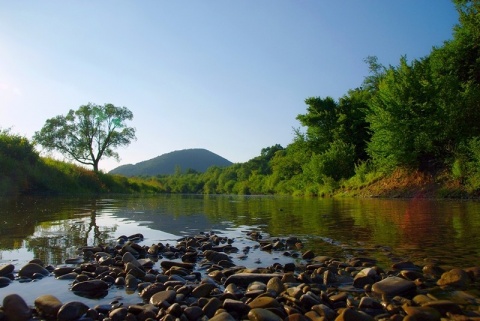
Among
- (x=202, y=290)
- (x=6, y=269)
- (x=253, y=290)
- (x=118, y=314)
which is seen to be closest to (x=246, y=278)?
(x=253, y=290)

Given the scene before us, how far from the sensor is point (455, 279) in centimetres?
399

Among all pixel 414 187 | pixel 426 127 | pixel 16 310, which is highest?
pixel 426 127

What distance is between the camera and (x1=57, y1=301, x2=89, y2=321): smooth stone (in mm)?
3236

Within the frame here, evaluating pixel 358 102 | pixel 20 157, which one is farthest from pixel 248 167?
pixel 20 157

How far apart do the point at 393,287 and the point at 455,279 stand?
840 millimetres

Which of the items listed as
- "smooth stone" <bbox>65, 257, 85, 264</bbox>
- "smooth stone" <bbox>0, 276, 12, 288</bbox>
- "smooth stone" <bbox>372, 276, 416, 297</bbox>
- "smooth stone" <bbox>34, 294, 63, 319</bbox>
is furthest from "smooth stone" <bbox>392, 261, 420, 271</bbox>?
"smooth stone" <bbox>0, 276, 12, 288</bbox>

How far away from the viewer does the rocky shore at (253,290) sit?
321cm

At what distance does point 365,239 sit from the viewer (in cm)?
730

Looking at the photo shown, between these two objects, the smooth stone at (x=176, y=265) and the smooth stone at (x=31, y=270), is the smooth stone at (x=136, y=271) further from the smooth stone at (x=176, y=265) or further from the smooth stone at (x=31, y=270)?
the smooth stone at (x=31, y=270)

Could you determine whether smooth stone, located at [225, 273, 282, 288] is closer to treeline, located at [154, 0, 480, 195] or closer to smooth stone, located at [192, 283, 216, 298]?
smooth stone, located at [192, 283, 216, 298]

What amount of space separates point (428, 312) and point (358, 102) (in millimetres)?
43503

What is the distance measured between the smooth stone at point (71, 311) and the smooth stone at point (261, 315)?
1595 mm

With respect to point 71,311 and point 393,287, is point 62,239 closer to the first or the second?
point 71,311

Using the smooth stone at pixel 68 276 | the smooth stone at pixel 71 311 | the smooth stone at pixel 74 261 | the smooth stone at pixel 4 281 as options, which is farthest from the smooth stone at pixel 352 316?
the smooth stone at pixel 74 261
